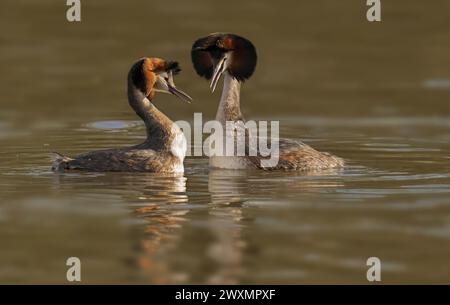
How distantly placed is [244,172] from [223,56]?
1634 mm

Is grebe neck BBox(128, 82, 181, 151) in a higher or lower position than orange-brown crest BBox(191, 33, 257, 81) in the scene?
lower

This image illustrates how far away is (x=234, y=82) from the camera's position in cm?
1848

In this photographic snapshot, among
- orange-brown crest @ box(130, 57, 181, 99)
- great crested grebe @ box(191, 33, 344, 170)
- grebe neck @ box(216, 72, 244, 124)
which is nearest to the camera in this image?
great crested grebe @ box(191, 33, 344, 170)

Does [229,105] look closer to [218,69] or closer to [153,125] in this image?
[218,69]

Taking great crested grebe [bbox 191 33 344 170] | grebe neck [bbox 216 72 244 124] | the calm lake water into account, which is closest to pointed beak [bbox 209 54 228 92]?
great crested grebe [bbox 191 33 344 170]

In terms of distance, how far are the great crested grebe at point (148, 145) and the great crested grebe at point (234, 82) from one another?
0.45 metres

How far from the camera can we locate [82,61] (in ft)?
89.9

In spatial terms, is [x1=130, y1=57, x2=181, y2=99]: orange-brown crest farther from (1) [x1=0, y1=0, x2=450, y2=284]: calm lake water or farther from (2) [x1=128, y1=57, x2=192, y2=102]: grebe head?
(1) [x1=0, y1=0, x2=450, y2=284]: calm lake water

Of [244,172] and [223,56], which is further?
[223,56]

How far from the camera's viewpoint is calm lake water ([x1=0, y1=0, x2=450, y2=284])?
12.6 meters

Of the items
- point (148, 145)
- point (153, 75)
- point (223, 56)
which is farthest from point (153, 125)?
point (223, 56)

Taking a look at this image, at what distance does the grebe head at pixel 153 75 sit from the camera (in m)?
17.9

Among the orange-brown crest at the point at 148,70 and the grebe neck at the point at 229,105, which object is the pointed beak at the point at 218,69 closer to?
the grebe neck at the point at 229,105
